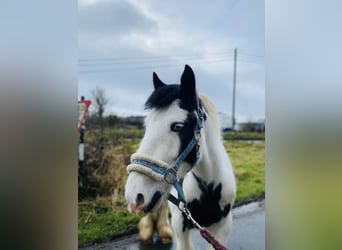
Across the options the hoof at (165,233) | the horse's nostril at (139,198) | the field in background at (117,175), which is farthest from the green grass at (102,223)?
the horse's nostril at (139,198)

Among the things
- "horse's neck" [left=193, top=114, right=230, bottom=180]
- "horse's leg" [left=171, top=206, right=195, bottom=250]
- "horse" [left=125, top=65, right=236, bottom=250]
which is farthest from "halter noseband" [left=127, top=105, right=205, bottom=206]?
"horse's leg" [left=171, top=206, right=195, bottom=250]

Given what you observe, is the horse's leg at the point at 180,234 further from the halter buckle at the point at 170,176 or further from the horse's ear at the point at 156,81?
the horse's ear at the point at 156,81

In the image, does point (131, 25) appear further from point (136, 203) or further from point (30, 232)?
point (30, 232)

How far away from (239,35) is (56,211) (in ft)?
3.09

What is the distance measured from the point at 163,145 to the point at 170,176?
0.10 metres

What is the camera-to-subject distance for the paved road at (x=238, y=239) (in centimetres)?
121

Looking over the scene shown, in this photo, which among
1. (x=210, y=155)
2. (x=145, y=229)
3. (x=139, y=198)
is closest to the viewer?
(x=139, y=198)

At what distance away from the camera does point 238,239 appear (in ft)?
4.08

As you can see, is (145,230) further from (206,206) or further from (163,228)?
(206,206)

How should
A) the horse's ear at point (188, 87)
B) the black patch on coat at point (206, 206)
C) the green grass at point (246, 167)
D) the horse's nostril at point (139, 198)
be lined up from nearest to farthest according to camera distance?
the horse's nostril at point (139, 198), the horse's ear at point (188, 87), the black patch on coat at point (206, 206), the green grass at point (246, 167)

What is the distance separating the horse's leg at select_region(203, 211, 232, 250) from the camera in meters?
1.20

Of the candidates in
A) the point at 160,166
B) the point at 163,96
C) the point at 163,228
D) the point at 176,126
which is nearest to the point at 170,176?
the point at 160,166

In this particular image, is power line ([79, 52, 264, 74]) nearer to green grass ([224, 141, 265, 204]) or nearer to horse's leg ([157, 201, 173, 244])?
green grass ([224, 141, 265, 204])

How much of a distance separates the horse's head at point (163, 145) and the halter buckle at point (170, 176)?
1 centimetres
